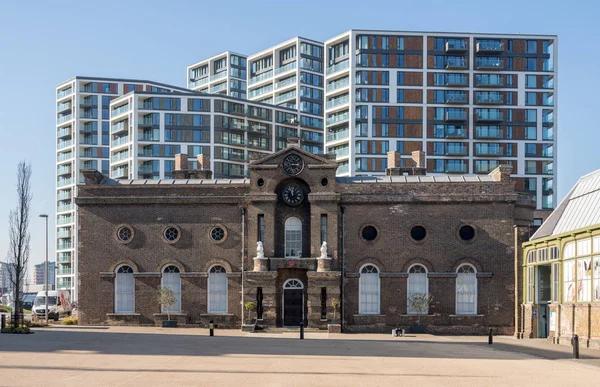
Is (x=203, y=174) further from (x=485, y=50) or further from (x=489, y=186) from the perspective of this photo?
(x=485, y=50)

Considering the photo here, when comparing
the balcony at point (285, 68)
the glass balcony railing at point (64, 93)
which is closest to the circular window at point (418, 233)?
the balcony at point (285, 68)

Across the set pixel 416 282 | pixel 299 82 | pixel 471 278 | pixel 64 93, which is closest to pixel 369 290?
pixel 416 282

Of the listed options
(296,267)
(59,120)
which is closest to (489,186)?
(296,267)

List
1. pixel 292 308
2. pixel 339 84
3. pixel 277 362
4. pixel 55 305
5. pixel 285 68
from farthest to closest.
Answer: pixel 285 68
pixel 339 84
pixel 55 305
pixel 292 308
pixel 277 362

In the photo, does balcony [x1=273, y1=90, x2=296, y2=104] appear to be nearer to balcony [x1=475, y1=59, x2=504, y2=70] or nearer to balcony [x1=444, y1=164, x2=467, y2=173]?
balcony [x1=444, y1=164, x2=467, y2=173]

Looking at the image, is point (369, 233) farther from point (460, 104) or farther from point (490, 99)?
point (490, 99)

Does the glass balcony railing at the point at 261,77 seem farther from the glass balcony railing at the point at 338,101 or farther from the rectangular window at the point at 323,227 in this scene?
the rectangular window at the point at 323,227

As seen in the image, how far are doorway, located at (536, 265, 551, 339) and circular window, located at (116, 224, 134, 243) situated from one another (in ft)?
78.9

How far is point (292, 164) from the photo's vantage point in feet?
179

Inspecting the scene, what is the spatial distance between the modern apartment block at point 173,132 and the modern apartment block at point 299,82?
46.9ft

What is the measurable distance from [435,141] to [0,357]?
86882 mm

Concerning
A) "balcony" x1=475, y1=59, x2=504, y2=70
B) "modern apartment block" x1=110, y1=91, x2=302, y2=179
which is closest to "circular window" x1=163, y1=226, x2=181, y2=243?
"modern apartment block" x1=110, y1=91, x2=302, y2=179

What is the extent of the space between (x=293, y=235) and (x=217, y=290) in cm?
569

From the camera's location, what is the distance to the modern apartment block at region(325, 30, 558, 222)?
111m
